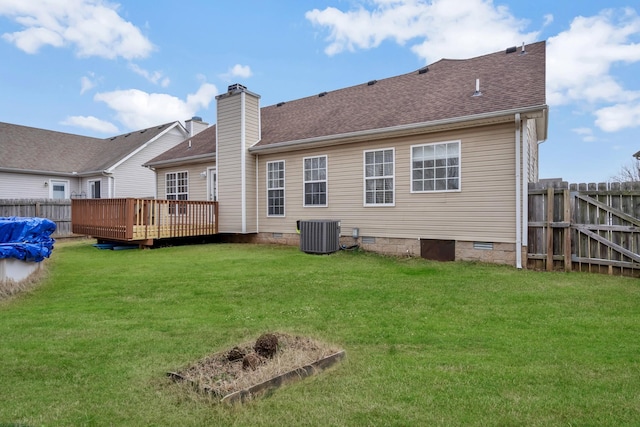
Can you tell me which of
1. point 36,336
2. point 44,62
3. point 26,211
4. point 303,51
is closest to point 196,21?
point 303,51

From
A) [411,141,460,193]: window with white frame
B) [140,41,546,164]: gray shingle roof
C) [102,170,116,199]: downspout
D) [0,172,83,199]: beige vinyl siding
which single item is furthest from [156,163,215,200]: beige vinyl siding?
[0,172,83,199]: beige vinyl siding

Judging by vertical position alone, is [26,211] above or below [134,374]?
above

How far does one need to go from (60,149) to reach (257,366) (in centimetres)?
2254

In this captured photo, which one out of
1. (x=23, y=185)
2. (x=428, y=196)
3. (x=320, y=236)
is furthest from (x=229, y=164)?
(x=23, y=185)

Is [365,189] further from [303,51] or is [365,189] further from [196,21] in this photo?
[196,21]

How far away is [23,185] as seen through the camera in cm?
1775

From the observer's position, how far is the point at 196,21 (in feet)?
41.2

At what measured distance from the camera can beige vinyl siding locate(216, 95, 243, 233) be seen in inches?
471

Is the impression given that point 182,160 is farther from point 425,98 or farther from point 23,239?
point 425,98

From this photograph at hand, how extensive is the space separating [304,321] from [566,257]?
5840 mm

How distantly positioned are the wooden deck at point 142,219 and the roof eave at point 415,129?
2.73 meters

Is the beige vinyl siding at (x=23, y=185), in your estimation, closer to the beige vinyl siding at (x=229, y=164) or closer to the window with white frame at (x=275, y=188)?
the beige vinyl siding at (x=229, y=164)

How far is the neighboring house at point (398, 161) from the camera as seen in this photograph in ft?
26.5

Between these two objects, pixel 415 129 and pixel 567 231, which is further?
pixel 415 129
